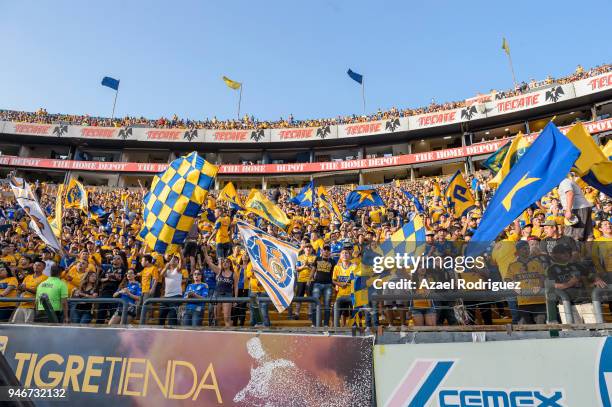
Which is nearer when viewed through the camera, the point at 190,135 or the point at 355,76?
the point at 190,135

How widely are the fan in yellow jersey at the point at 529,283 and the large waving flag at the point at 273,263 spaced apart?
275cm

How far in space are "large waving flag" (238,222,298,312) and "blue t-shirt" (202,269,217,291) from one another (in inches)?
86.3

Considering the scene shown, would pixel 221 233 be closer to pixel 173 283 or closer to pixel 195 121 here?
pixel 173 283

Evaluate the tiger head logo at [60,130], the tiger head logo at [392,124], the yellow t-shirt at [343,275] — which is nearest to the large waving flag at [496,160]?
the yellow t-shirt at [343,275]

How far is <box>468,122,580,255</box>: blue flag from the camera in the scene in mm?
4746

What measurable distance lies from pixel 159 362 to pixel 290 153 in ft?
125

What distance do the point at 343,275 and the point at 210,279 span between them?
2735mm

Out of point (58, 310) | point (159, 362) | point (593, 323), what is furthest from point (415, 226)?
point (58, 310)

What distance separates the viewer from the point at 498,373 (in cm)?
398

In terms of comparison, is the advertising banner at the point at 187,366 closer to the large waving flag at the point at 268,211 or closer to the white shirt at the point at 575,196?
the white shirt at the point at 575,196

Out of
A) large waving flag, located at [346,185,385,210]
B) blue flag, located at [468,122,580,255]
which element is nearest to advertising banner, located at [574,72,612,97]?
large waving flag, located at [346,185,385,210]

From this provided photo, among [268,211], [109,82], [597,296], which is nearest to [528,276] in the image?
[597,296]

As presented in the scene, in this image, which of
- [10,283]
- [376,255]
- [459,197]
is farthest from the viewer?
[459,197]

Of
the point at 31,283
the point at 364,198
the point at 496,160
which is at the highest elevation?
the point at 364,198
